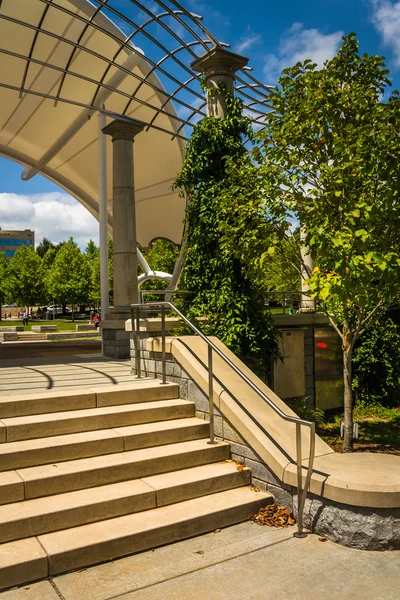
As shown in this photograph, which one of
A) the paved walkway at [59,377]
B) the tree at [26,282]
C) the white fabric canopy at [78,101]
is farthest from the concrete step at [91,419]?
the tree at [26,282]

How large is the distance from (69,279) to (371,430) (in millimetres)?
48025

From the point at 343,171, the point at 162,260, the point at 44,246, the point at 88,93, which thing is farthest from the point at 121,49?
the point at 44,246

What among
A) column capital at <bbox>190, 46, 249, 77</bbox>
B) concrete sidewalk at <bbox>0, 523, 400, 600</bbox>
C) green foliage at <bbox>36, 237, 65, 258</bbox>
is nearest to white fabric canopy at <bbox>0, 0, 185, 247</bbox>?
column capital at <bbox>190, 46, 249, 77</bbox>

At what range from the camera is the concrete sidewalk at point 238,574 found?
3.84 meters

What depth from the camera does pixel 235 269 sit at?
8.95 metres

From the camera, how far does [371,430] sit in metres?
9.86

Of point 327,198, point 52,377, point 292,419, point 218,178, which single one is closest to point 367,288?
point 327,198

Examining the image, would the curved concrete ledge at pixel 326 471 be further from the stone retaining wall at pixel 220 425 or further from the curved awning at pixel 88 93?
the curved awning at pixel 88 93

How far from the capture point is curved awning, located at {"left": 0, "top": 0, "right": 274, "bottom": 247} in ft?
57.6

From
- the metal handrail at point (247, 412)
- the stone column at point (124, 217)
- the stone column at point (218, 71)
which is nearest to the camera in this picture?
the metal handrail at point (247, 412)

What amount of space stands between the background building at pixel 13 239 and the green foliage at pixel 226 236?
14173cm

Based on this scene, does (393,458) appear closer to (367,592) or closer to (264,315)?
(367,592)

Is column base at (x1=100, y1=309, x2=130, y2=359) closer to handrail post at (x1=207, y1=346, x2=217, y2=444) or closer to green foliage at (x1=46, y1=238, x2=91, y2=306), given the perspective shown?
handrail post at (x1=207, y1=346, x2=217, y2=444)

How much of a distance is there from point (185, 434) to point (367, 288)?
3194mm
